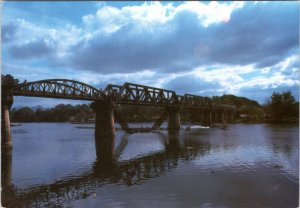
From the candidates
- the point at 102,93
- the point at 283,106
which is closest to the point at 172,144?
the point at 102,93

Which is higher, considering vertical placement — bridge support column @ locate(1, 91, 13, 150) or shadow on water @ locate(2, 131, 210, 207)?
bridge support column @ locate(1, 91, 13, 150)

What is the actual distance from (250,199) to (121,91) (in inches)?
2653

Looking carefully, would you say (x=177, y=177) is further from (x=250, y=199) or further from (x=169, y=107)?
(x=169, y=107)

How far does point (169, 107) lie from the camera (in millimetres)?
119312

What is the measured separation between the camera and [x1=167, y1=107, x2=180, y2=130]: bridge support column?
381 feet

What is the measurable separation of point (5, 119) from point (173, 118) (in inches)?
3028

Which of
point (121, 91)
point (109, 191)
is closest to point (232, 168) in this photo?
point (109, 191)

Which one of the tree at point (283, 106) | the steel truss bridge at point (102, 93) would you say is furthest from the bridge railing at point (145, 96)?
the tree at point (283, 106)

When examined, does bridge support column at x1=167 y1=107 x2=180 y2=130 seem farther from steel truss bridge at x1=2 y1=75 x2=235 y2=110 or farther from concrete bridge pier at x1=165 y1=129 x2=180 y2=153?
concrete bridge pier at x1=165 y1=129 x2=180 y2=153

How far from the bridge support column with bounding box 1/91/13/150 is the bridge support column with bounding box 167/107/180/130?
7088 centimetres

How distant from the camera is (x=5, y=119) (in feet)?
162

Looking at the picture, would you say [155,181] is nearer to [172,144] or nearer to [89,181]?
[89,181]

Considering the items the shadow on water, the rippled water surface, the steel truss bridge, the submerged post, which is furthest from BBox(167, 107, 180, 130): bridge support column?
the shadow on water

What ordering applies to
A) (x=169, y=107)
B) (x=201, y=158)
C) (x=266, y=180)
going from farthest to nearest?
1. (x=169, y=107)
2. (x=201, y=158)
3. (x=266, y=180)
